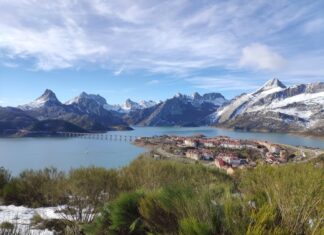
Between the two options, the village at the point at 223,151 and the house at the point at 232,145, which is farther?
the house at the point at 232,145

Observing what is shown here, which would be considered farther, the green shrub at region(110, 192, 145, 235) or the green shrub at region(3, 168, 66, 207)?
the green shrub at region(3, 168, 66, 207)

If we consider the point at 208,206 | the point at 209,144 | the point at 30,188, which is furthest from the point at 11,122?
the point at 208,206

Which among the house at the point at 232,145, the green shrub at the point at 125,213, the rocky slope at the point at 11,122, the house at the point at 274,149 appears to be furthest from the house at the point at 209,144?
the green shrub at the point at 125,213

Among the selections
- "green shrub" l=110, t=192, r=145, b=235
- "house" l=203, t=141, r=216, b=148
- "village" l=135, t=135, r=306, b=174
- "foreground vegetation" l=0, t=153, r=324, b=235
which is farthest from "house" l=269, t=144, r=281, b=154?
"green shrub" l=110, t=192, r=145, b=235

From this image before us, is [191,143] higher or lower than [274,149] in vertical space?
higher

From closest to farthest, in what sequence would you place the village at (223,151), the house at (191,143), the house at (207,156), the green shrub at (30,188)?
the green shrub at (30,188)
the village at (223,151)
the house at (207,156)
the house at (191,143)

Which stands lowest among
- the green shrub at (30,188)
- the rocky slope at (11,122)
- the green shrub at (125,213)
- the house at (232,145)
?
the house at (232,145)

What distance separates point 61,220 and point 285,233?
680 cm

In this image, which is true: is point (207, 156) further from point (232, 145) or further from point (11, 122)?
point (11, 122)

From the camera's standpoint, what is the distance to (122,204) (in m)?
5.87

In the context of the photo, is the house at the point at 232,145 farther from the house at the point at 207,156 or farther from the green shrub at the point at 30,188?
the green shrub at the point at 30,188

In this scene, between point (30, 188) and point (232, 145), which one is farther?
point (232, 145)

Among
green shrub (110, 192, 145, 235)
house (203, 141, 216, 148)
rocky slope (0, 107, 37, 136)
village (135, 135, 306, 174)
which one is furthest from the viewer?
rocky slope (0, 107, 37, 136)

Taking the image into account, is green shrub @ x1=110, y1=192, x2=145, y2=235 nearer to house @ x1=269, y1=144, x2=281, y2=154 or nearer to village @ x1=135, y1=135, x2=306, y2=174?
village @ x1=135, y1=135, x2=306, y2=174
